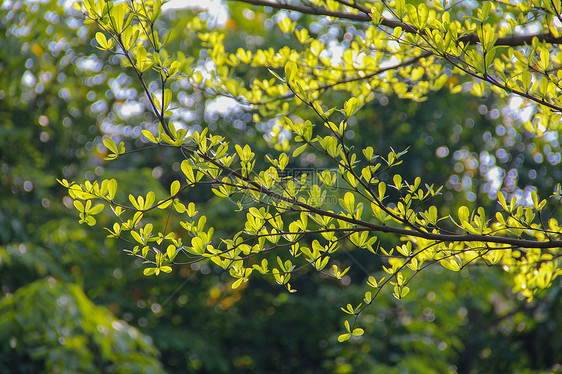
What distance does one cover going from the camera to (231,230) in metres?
4.11

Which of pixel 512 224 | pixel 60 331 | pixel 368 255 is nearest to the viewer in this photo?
pixel 512 224

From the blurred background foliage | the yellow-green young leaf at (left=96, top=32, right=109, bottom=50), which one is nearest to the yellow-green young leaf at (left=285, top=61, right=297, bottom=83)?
the yellow-green young leaf at (left=96, top=32, right=109, bottom=50)

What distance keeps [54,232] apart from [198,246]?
303 centimetres

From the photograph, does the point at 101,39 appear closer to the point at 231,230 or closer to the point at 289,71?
the point at 289,71

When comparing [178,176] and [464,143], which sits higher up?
[464,143]

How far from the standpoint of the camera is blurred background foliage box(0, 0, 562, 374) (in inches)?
133

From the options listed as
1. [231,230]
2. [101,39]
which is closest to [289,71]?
[101,39]

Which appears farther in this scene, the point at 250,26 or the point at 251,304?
the point at 250,26

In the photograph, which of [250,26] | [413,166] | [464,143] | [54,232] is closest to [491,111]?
[464,143]

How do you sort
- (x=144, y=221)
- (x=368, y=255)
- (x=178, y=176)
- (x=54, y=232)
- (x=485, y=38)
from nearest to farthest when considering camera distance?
(x=485, y=38) < (x=54, y=232) < (x=144, y=221) < (x=368, y=255) < (x=178, y=176)

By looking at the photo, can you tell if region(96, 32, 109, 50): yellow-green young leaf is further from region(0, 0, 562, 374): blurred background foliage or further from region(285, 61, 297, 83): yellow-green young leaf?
region(0, 0, 562, 374): blurred background foliage

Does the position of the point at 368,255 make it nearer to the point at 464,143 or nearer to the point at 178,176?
the point at 464,143

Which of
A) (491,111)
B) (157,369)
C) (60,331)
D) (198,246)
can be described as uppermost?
(491,111)

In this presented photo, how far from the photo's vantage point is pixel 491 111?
4.05 m
